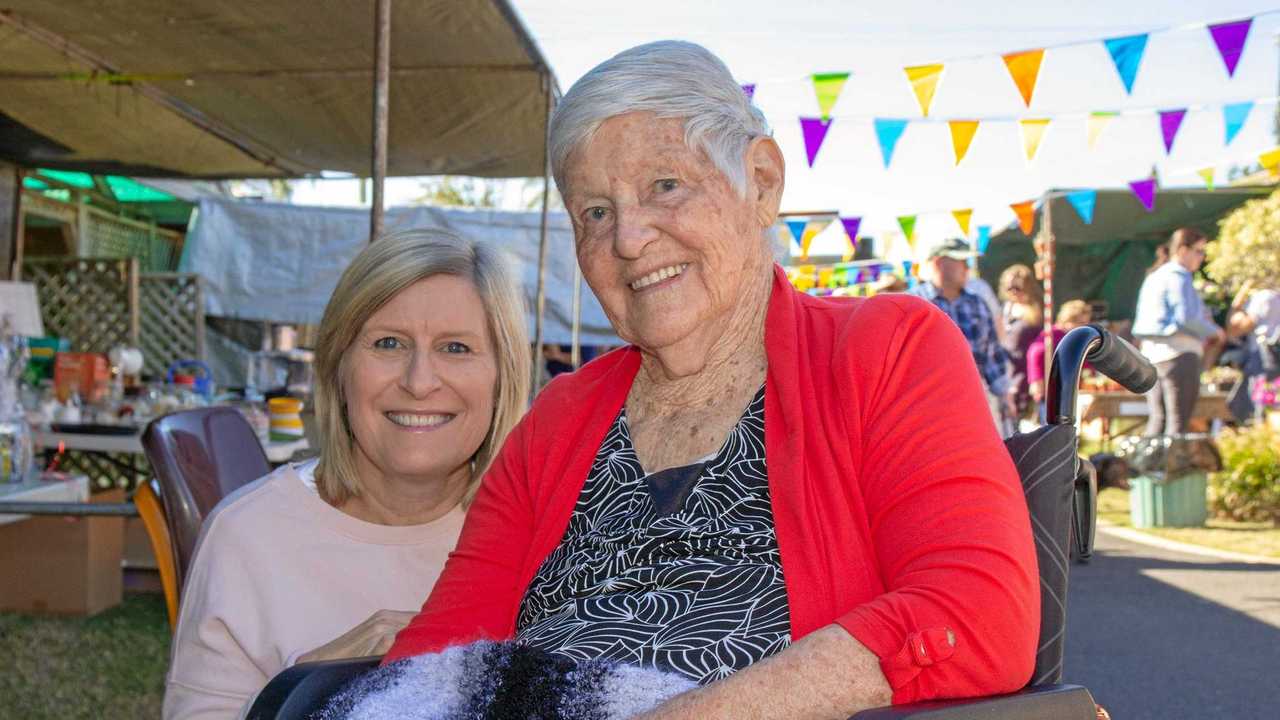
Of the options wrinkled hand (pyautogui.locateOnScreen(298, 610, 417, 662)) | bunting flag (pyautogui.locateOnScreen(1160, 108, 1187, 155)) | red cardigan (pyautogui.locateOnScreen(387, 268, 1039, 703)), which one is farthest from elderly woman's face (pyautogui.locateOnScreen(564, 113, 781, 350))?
bunting flag (pyautogui.locateOnScreen(1160, 108, 1187, 155))

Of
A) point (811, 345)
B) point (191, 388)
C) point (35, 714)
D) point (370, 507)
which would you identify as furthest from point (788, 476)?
point (191, 388)

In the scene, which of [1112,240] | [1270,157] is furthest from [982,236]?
[1270,157]

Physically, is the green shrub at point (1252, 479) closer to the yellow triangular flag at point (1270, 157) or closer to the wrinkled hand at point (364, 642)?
the yellow triangular flag at point (1270, 157)

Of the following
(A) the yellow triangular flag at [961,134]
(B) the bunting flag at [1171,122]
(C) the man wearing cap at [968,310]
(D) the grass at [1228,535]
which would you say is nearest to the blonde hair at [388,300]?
(C) the man wearing cap at [968,310]

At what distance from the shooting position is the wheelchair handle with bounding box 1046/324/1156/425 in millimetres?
1536

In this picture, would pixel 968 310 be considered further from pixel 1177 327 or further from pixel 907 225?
pixel 907 225

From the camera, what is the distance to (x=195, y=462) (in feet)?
8.13

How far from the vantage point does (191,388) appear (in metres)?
6.21

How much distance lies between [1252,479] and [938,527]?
8327 millimetres

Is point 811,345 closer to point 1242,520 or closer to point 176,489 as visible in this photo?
point 176,489

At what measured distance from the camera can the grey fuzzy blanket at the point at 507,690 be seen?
1361 mm

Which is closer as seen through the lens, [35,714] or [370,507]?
[370,507]

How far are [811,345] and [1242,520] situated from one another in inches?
322

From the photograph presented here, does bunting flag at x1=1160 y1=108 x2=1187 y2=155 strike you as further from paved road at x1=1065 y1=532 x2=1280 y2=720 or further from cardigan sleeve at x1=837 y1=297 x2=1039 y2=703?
cardigan sleeve at x1=837 y1=297 x2=1039 y2=703
